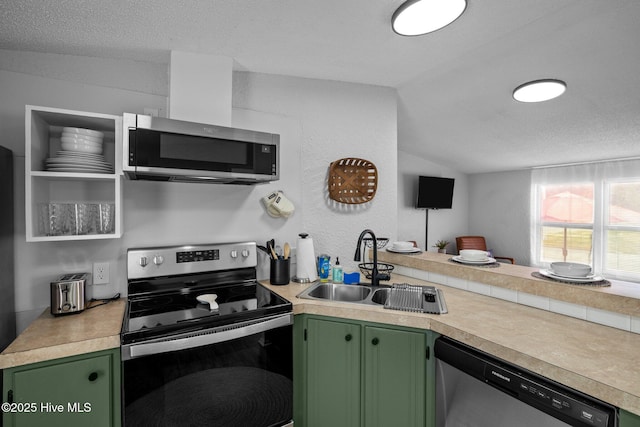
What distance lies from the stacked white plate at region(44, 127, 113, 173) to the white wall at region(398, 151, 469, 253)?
13.4ft

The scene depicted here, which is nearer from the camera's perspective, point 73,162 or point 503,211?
point 73,162

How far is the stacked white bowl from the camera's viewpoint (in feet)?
4.81

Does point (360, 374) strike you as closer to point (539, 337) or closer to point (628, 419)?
point (539, 337)

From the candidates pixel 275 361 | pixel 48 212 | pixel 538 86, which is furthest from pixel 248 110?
pixel 538 86

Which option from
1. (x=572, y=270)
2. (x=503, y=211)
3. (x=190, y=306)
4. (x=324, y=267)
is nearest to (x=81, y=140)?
(x=190, y=306)

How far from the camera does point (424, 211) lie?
514 cm

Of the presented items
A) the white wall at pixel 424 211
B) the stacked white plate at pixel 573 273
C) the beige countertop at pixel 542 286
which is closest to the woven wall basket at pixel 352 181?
the beige countertop at pixel 542 286

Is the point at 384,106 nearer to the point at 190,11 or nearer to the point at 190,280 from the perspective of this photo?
the point at 190,11

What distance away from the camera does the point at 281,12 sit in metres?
1.49

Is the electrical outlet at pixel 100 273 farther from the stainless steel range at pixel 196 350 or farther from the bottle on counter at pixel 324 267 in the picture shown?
the bottle on counter at pixel 324 267

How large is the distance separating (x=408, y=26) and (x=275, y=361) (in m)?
1.79

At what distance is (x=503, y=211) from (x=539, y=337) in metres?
4.62

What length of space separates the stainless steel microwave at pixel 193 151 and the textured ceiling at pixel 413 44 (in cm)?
50

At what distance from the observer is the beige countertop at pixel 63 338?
1.09 meters
